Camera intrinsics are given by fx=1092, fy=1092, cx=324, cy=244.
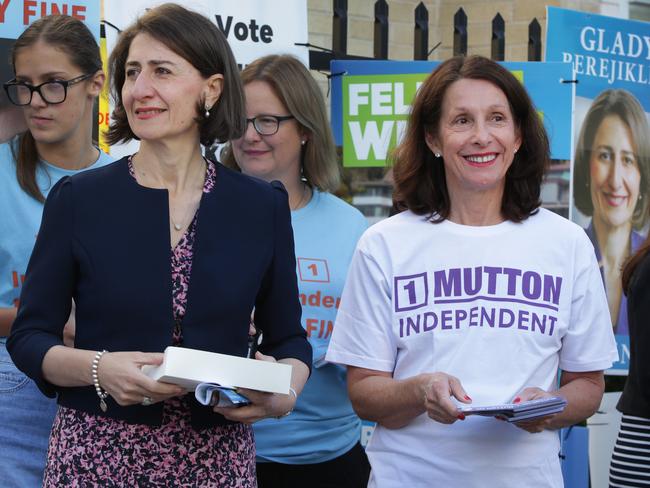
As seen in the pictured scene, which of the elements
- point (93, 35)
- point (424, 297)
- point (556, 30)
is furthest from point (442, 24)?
point (424, 297)

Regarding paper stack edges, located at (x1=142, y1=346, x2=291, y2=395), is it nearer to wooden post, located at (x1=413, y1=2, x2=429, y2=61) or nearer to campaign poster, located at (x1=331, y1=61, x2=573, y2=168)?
campaign poster, located at (x1=331, y1=61, x2=573, y2=168)

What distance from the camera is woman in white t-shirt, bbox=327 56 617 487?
2.58 m

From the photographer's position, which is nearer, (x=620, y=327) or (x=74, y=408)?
(x=74, y=408)

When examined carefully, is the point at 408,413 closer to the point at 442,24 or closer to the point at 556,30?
the point at 556,30

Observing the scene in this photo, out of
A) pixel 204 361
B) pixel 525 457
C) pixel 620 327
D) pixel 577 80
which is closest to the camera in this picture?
pixel 204 361

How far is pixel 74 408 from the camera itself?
2.26m

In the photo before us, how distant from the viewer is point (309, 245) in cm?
335

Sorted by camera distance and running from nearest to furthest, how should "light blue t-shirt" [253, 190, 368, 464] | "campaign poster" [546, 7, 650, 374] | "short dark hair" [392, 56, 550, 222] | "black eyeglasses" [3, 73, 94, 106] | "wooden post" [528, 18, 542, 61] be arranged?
"short dark hair" [392, 56, 550, 222]
"black eyeglasses" [3, 73, 94, 106]
"light blue t-shirt" [253, 190, 368, 464]
"campaign poster" [546, 7, 650, 374]
"wooden post" [528, 18, 542, 61]

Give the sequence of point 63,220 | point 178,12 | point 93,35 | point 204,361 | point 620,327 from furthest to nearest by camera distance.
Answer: point 620,327 → point 93,35 → point 178,12 → point 63,220 → point 204,361

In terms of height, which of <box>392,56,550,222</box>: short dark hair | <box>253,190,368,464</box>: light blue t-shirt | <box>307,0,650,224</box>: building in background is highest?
<box>307,0,650,224</box>: building in background

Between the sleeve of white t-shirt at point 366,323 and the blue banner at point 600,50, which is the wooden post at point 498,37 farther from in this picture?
the sleeve of white t-shirt at point 366,323

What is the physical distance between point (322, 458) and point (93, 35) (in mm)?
1447

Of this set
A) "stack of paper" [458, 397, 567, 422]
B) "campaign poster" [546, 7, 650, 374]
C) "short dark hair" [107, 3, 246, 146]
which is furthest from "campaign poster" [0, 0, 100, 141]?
"campaign poster" [546, 7, 650, 374]

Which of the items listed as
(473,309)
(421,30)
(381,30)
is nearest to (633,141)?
(421,30)
